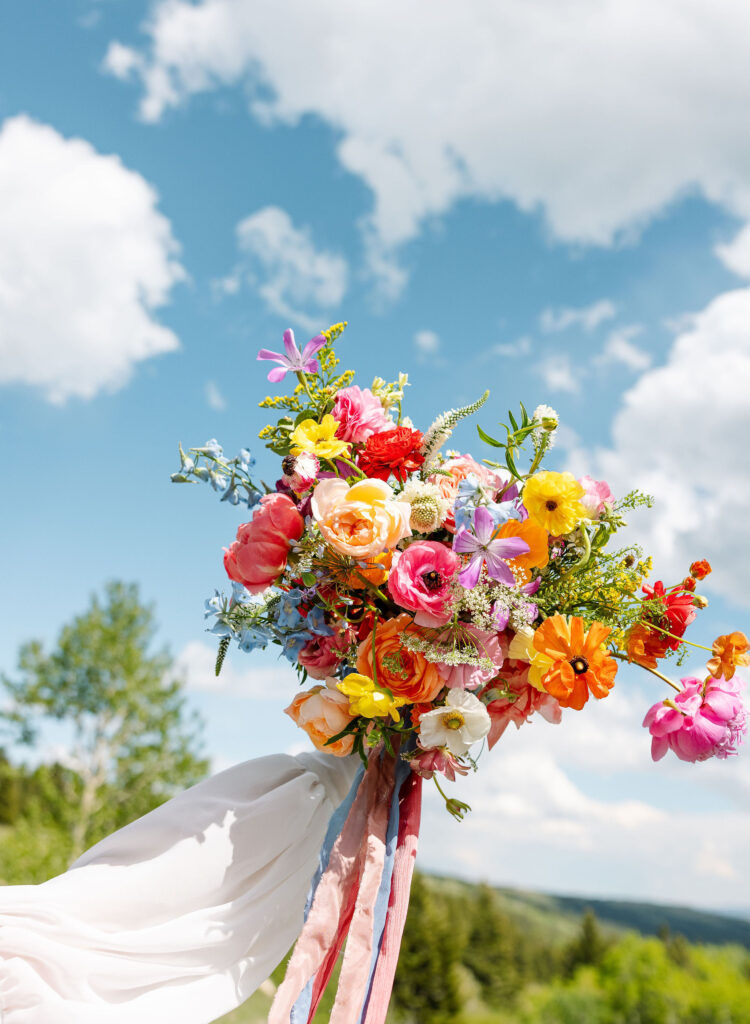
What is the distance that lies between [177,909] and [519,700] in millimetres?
1148

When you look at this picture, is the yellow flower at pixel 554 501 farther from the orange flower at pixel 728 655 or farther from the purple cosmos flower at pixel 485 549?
the orange flower at pixel 728 655

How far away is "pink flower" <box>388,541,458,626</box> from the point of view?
6.16 feet

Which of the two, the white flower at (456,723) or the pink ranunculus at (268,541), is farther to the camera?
the pink ranunculus at (268,541)

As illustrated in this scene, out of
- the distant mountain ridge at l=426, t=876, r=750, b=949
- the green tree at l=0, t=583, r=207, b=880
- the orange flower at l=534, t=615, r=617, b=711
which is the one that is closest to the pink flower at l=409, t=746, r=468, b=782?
the orange flower at l=534, t=615, r=617, b=711

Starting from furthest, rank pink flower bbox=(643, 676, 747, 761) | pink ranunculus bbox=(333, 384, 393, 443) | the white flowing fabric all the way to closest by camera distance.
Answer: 1. pink ranunculus bbox=(333, 384, 393, 443)
2. pink flower bbox=(643, 676, 747, 761)
3. the white flowing fabric

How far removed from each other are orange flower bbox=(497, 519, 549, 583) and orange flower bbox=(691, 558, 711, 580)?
0.48m

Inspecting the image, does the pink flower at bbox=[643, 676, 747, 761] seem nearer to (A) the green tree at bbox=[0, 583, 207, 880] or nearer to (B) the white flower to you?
(B) the white flower

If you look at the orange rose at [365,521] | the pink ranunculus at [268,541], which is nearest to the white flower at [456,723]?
the orange rose at [365,521]

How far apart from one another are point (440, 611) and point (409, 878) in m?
0.81

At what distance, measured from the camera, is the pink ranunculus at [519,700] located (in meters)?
2.09

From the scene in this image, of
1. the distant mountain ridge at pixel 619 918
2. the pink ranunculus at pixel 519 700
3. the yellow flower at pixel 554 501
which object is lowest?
the distant mountain ridge at pixel 619 918

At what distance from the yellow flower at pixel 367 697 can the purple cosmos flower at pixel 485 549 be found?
370mm

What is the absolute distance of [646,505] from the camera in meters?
2.07

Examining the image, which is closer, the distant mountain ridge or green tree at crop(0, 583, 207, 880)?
green tree at crop(0, 583, 207, 880)
